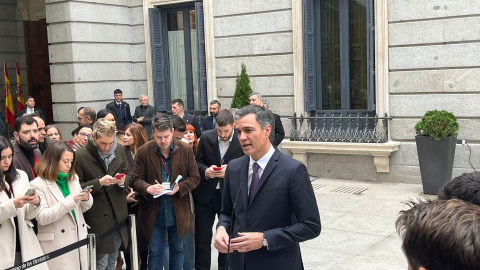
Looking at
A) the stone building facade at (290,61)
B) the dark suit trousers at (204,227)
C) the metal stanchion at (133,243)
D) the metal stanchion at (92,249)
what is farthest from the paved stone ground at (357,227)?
the metal stanchion at (92,249)

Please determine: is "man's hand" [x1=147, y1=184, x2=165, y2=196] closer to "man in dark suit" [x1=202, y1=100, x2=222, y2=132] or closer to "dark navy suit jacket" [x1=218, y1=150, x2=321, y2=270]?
"dark navy suit jacket" [x1=218, y1=150, x2=321, y2=270]

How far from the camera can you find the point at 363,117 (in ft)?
40.5

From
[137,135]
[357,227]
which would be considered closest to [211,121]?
[357,227]

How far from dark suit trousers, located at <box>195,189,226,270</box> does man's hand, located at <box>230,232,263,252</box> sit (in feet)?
9.25

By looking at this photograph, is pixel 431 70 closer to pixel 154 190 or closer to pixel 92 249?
pixel 154 190

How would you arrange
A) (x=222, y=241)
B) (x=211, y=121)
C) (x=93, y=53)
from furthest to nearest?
1. (x=93, y=53)
2. (x=211, y=121)
3. (x=222, y=241)

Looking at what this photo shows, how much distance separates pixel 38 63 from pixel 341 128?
31.7 ft

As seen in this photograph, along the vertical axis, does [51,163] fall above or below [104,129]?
below

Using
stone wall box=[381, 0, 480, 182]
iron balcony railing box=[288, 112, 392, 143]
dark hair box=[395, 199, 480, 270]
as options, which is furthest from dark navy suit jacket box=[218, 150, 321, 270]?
iron balcony railing box=[288, 112, 392, 143]

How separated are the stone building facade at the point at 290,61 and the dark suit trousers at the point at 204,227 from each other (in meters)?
6.03

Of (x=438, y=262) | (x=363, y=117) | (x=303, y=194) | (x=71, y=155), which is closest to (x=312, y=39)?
(x=363, y=117)

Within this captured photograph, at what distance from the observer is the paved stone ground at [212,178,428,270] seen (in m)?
7.31

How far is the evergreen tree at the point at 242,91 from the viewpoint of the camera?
44.7 feet

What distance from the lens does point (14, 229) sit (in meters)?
4.89
